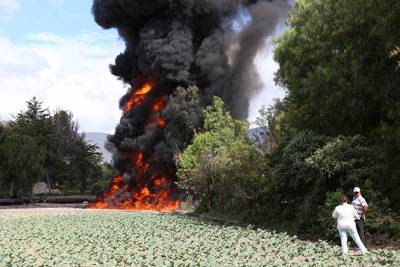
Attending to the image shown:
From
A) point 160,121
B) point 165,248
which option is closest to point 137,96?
point 160,121

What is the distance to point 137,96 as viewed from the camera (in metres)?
60.7

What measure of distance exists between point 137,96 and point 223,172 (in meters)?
31.9

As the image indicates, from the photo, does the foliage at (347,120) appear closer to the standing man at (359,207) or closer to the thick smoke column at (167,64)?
the standing man at (359,207)

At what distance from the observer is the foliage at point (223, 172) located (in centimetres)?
2817

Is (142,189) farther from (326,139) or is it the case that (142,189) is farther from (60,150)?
(326,139)

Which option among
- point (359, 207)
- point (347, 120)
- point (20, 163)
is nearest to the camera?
point (359, 207)

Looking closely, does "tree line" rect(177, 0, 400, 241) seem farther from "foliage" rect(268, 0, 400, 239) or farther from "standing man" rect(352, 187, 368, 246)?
"standing man" rect(352, 187, 368, 246)

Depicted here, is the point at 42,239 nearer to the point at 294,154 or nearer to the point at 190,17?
the point at 294,154

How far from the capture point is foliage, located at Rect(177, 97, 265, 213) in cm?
2817

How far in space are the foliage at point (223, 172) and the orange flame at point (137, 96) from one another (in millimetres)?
19602

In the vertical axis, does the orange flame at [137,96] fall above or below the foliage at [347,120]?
above

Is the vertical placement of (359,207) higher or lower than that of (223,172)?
lower

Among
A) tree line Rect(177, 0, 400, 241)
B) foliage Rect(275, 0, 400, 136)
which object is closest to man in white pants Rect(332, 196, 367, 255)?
tree line Rect(177, 0, 400, 241)

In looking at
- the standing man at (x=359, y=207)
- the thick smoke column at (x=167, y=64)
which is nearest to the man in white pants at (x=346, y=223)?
the standing man at (x=359, y=207)
